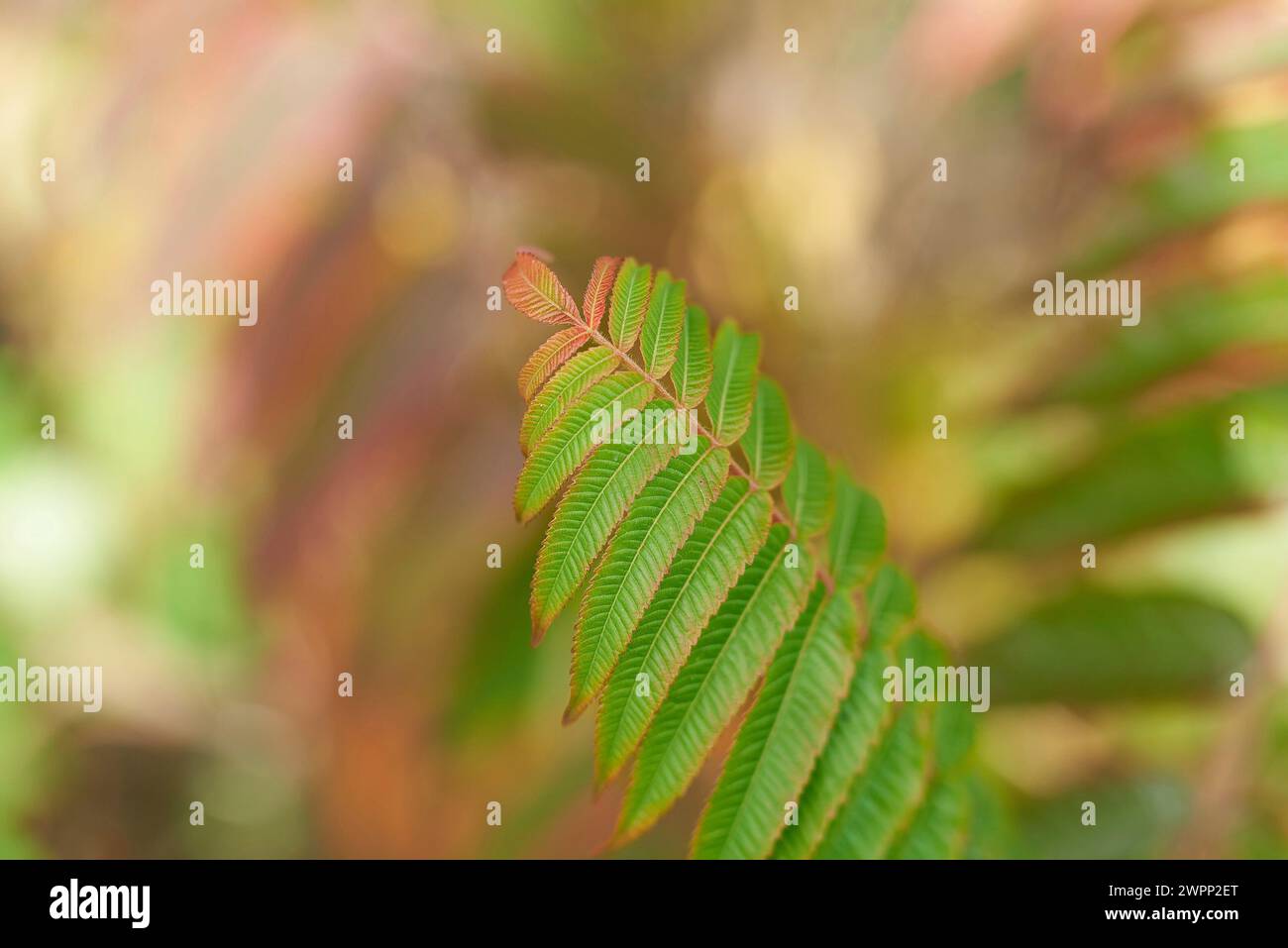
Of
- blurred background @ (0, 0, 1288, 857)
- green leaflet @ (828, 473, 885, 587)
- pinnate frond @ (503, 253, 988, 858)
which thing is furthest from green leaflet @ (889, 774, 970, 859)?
blurred background @ (0, 0, 1288, 857)

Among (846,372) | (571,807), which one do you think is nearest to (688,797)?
A: (571,807)

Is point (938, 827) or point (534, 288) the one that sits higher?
point (534, 288)

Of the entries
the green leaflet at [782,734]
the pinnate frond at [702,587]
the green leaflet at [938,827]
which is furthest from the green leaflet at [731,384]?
the green leaflet at [938,827]

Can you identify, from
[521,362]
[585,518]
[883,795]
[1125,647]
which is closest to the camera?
[585,518]

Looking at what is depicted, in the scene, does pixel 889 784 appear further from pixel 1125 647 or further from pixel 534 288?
pixel 1125 647

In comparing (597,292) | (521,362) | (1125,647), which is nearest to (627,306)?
(597,292)

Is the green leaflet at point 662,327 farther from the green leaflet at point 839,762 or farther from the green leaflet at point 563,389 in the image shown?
the green leaflet at point 839,762

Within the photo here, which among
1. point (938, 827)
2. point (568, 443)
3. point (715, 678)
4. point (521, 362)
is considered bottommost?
point (938, 827)
